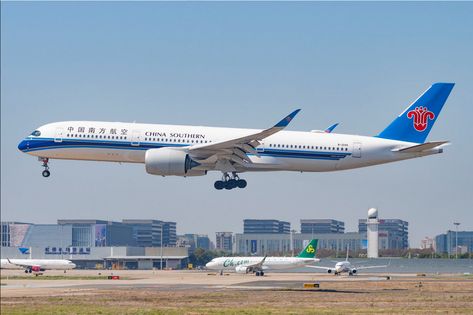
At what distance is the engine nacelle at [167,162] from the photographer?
7106cm

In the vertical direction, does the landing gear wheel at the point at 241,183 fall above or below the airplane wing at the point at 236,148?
below

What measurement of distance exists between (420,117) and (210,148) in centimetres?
1985

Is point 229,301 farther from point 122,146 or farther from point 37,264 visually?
point 37,264

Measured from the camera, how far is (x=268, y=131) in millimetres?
68562

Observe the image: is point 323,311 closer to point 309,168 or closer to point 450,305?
point 450,305

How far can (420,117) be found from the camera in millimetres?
78688

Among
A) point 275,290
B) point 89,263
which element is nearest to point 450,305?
point 275,290

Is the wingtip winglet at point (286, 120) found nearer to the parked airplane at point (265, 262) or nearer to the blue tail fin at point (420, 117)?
the blue tail fin at point (420, 117)

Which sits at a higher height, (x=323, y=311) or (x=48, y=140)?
(x=48, y=140)

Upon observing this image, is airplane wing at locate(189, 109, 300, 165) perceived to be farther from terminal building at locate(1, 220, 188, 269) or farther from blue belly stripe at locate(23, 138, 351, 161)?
terminal building at locate(1, 220, 188, 269)

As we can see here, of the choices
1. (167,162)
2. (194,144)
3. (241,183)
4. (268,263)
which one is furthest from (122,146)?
(268,263)

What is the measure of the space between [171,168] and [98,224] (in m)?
108

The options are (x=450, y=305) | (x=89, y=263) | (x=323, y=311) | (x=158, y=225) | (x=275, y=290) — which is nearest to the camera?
(x=323, y=311)

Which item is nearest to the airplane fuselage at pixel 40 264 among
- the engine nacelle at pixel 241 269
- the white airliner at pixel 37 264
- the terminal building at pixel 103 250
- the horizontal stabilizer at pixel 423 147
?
the white airliner at pixel 37 264
